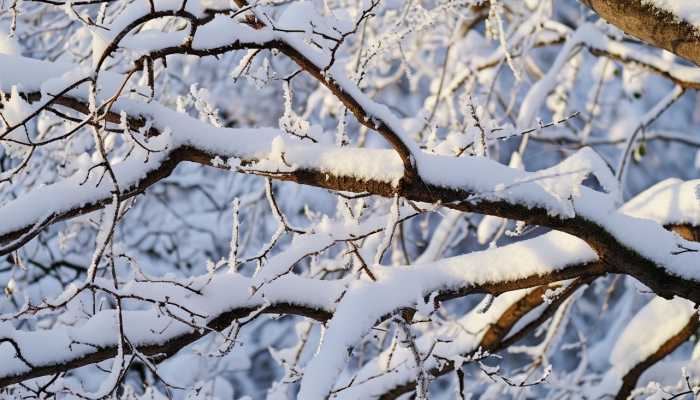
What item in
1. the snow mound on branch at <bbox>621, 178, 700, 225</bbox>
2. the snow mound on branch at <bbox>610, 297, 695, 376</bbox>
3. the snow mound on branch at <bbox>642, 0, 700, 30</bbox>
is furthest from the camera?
the snow mound on branch at <bbox>610, 297, 695, 376</bbox>

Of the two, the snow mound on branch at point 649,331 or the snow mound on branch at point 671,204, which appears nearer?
the snow mound on branch at point 671,204

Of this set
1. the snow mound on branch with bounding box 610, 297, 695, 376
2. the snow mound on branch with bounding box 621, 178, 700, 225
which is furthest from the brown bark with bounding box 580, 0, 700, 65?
the snow mound on branch with bounding box 610, 297, 695, 376

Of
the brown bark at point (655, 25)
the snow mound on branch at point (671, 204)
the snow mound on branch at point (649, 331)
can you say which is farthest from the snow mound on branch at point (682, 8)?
the snow mound on branch at point (649, 331)

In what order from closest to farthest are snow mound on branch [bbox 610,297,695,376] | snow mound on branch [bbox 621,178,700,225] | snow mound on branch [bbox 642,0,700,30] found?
snow mound on branch [bbox 642,0,700,30]
snow mound on branch [bbox 621,178,700,225]
snow mound on branch [bbox 610,297,695,376]

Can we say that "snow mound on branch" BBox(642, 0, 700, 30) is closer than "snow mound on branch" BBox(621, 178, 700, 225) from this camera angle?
Yes

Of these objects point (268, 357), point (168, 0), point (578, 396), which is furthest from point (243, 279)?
point (268, 357)

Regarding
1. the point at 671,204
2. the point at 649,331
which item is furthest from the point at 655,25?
the point at 649,331

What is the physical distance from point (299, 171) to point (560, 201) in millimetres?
618

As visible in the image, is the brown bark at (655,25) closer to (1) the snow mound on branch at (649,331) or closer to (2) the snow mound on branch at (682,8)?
(2) the snow mound on branch at (682,8)

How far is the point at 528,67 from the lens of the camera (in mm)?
5609

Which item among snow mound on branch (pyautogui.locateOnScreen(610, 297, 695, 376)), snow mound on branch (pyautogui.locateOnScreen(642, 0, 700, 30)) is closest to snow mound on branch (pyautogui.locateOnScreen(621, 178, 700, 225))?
snow mound on branch (pyautogui.locateOnScreen(610, 297, 695, 376))

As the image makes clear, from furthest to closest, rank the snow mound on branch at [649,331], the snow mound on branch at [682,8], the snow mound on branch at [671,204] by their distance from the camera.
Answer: the snow mound on branch at [649,331], the snow mound on branch at [671,204], the snow mound on branch at [682,8]

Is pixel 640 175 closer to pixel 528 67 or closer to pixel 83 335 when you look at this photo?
pixel 528 67

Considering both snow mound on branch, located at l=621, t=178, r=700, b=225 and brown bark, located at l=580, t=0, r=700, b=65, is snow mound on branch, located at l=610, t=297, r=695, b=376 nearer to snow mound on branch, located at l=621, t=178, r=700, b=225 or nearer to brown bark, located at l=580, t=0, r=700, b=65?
snow mound on branch, located at l=621, t=178, r=700, b=225
